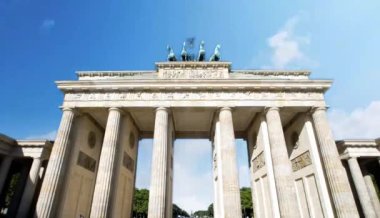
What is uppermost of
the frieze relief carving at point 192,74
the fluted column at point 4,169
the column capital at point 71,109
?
the frieze relief carving at point 192,74

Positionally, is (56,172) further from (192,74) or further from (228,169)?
(192,74)

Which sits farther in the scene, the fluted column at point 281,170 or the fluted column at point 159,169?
the fluted column at point 281,170

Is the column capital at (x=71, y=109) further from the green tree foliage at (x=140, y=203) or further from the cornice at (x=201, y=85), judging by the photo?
the green tree foliage at (x=140, y=203)

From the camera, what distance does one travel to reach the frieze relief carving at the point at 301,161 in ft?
56.3

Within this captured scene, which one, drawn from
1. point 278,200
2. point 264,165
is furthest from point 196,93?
point 278,200

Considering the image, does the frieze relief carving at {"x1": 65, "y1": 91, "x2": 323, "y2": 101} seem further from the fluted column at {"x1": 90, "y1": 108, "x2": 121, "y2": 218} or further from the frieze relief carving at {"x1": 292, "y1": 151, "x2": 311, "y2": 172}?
the frieze relief carving at {"x1": 292, "y1": 151, "x2": 311, "y2": 172}

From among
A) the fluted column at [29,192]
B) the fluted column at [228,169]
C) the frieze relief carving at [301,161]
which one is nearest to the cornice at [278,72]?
the fluted column at [228,169]

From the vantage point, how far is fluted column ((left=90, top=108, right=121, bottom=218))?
14113 millimetres

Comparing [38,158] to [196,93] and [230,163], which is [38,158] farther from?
[230,163]

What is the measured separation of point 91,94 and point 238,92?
40.0 feet

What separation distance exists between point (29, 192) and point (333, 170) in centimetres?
2352

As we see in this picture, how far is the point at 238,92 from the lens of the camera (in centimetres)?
1770

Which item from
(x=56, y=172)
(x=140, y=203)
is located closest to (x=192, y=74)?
(x=56, y=172)

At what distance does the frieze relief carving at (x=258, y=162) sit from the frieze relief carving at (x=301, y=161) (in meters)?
3.01
